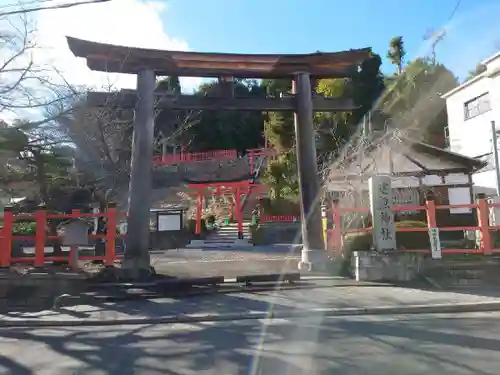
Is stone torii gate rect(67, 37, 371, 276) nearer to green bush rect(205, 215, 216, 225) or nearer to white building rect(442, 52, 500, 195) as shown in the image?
white building rect(442, 52, 500, 195)

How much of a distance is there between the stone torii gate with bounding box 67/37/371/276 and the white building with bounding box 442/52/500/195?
1071cm

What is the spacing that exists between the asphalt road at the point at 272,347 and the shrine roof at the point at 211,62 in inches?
292

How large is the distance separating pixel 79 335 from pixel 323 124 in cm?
2370

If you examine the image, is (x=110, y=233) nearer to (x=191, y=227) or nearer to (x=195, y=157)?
(x=191, y=227)

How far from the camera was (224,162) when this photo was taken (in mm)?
36625

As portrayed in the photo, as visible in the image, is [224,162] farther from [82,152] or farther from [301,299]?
[301,299]

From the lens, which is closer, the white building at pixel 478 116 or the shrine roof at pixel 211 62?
the shrine roof at pixel 211 62

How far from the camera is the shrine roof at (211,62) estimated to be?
39.6ft

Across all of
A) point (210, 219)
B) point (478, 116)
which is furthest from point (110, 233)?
point (210, 219)

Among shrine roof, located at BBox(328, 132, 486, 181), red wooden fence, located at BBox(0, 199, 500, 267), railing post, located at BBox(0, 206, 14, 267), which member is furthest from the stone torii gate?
shrine roof, located at BBox(328, 132, 486, 181)

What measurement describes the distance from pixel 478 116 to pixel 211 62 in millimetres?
16465

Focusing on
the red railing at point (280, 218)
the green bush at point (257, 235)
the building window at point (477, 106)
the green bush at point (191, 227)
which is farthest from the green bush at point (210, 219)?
the building window at point (477, 106)

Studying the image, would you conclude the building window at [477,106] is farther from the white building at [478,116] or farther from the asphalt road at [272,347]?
the asphalt road at [272,347]

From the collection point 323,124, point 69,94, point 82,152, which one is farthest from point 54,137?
point 323,124
